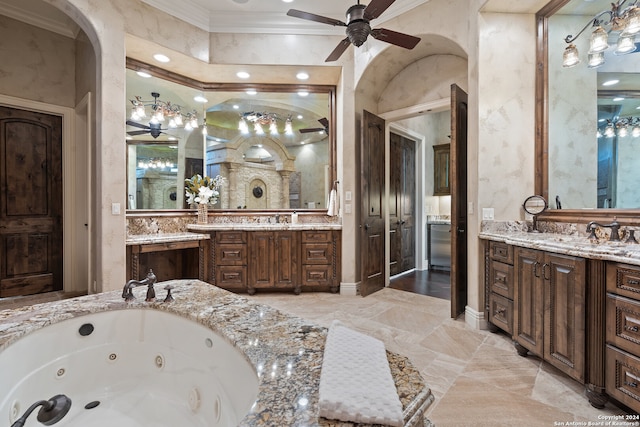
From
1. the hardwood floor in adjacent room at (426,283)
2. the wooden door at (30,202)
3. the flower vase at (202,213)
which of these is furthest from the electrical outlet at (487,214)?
Answer: the wooden door at (30,202)

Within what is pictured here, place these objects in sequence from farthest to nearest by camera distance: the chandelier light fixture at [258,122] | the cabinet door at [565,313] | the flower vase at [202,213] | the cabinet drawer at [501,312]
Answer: the chandelier light fixture at [258,122]
the flower vase at [202,213]
the cabinet drawer at [501,312]
the cabinet door at [565,313]

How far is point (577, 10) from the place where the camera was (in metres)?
2.52

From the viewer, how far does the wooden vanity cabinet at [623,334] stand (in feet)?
4.87

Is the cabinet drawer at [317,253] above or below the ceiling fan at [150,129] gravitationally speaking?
below

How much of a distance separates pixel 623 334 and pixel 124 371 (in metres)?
2.66

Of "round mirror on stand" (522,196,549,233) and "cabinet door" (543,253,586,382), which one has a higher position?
"round mirror on stand" (522,196,549,233)

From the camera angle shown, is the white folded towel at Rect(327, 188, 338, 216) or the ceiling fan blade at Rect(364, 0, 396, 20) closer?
the ceiling fan blade at Rect(364, 0, 396, 20)

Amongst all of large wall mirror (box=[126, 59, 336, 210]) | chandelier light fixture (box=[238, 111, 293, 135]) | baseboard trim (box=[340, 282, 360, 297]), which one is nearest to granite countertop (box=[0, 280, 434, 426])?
baseboard trim (box=[340, 282, 360, 297])

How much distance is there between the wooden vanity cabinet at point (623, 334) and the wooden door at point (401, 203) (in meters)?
3.28

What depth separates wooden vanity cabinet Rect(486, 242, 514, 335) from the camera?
7.98ft

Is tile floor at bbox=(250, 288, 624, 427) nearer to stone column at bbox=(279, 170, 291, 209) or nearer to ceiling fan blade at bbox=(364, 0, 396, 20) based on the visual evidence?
stone column at bbox=(279, 170, 291, 209)

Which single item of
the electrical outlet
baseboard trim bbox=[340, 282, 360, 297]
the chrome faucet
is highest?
the electrical outlet

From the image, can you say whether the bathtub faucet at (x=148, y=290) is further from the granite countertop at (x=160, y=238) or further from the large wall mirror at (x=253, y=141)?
the large wall mirror at (x=253, y=141)

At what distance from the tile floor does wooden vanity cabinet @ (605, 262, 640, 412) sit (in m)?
0.21
